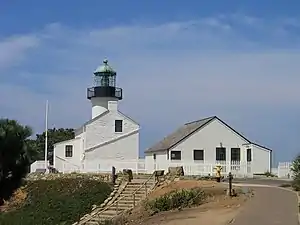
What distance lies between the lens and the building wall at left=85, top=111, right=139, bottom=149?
57656 millimetres

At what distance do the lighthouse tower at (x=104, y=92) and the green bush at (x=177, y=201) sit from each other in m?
30.5

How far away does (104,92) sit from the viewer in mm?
60969

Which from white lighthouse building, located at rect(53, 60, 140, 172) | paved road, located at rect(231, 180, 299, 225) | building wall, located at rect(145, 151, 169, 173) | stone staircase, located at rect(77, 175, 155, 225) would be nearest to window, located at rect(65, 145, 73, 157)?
white lighthouse building, located at rect(53, 60, 140, 172)

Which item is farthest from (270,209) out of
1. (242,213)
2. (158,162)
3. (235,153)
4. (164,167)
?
(158,162)

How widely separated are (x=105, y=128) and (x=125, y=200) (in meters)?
22.7

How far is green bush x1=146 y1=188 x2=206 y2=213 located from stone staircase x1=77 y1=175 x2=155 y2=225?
3.01 meters

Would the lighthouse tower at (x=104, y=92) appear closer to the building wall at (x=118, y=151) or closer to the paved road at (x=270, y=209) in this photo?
the building wall at (x=118, y=151)

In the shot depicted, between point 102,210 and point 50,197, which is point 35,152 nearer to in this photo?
point 102,210

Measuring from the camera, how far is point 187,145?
5219cm

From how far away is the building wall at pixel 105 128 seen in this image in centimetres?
5766

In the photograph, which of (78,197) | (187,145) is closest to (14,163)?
(78,197)

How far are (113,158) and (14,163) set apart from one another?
40669 millimetres

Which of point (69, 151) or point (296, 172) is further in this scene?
point (69, 151)

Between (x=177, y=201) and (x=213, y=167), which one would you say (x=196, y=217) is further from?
(x=213, y=167)
